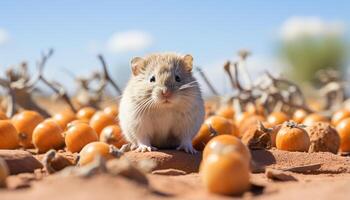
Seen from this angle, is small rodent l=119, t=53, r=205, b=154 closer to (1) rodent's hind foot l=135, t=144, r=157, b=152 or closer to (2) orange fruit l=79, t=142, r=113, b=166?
(1) rodent's hind foot l=135, t=144, r=157, b=152

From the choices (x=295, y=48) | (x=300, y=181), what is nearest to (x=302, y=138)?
(x=300, y=181)

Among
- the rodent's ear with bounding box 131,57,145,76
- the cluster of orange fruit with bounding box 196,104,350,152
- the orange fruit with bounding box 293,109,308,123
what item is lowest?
the orange fruit with bounding box 293,109,308,123

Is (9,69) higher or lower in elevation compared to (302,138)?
higher

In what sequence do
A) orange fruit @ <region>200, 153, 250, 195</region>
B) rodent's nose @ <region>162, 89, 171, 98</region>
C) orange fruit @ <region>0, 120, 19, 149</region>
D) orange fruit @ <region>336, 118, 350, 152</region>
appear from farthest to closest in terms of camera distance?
orange fruit @ <region>336, 118, 350, 152</region>, orange fruit @ <region>0, 120, 19, 149</region>, rodent's nose @ <region>162, 89, 171, 98</region>, orange fruit @ <region>200, 153, 250, 195</region>

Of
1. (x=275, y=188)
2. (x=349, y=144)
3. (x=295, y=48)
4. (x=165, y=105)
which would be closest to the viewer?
(x=275, y=188)

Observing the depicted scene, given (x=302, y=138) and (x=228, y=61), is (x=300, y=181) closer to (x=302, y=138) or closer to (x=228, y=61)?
(x=302, y=138)

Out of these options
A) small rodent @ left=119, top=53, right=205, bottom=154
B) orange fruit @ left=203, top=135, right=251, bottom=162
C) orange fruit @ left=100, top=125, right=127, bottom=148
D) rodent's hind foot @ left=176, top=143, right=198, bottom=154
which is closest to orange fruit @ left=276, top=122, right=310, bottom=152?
small rodent @ left=119, top=53, right=205, bottom=154
